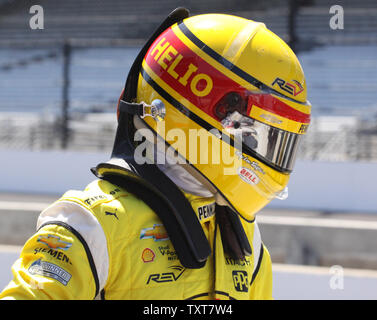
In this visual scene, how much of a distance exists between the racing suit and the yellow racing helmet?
0.12 m

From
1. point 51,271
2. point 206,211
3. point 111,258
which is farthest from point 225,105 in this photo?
point 51,271

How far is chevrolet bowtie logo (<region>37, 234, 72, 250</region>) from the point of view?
1184 millimetres

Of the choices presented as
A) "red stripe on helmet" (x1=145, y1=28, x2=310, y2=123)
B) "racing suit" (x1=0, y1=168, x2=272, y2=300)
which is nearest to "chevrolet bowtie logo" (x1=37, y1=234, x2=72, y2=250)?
"racing suit" (x1=0, y1=168, x2=272, y2=300)

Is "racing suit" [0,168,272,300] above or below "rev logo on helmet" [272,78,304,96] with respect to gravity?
below

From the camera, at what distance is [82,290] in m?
1.16

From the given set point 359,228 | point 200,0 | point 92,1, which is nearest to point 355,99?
point 359,228

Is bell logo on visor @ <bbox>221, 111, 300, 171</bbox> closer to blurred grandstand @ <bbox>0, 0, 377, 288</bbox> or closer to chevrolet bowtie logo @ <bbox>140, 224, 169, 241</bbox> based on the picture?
chevrolet bowtie logo @ <bbox>140, 224, 169, 241</bbox>

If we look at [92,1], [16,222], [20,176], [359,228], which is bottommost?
[20,176]

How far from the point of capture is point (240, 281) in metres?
1.48

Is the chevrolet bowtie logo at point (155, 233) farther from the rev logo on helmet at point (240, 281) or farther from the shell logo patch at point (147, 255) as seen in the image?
the rev logo on helmet at point (240, 281)

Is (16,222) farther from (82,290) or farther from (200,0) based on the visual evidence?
(200,0)

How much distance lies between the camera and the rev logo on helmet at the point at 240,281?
1.46 m

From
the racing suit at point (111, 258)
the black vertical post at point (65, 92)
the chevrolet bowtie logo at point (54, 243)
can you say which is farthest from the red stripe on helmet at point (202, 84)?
the black vertical post at point (65, 92)
